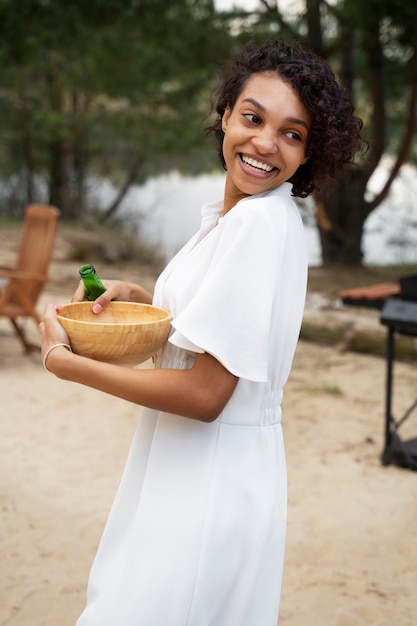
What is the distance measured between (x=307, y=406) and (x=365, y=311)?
3341 mm

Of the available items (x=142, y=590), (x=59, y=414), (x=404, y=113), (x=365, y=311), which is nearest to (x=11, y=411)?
(x=59, y=414)

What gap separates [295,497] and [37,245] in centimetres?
377

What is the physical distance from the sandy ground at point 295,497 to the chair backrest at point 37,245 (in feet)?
2.33

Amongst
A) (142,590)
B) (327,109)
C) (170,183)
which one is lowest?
(170,183)

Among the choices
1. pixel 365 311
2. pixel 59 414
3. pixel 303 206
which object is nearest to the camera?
pixel 59 414

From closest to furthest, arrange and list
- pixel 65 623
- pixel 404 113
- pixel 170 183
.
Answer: pixel 65 623, pixel 404 113, pixel 170 183

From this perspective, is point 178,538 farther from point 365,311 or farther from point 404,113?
point 404,113

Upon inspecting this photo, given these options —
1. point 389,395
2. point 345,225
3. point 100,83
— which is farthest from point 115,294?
point 345,225

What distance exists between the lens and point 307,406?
17.2 feet

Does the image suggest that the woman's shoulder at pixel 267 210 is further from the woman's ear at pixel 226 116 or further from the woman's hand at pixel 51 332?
the woman's hand at pixel 51 332

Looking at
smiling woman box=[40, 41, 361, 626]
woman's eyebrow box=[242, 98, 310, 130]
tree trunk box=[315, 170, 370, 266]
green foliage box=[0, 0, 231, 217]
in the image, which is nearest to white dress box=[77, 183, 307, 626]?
smiling woman box=[40, 41, 361, 626]

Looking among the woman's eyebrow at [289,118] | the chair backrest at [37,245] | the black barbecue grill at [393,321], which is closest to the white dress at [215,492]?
the woman's eyebrow at [289,118]

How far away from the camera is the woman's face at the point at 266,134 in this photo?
1317mm

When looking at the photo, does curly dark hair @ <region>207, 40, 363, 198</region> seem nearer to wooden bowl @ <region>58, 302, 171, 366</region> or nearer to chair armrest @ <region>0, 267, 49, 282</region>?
wooden bowl @ <region>58, 302, 171, 366</region>
